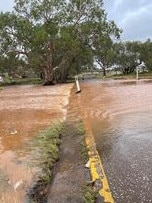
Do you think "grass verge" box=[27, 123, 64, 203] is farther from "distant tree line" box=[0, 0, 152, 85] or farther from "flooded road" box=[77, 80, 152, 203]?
"distant tree line" box=[0, 0, 152, 85]

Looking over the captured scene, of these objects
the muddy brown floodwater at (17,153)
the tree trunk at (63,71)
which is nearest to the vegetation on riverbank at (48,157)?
the muddy brown floodwater at (17,153)

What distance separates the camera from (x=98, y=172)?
5594 millimetres

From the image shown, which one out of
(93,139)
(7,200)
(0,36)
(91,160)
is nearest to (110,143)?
(93,139)

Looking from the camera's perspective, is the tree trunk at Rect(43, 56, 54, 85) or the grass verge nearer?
the grass verge

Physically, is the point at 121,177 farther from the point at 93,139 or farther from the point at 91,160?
the point at 93,139

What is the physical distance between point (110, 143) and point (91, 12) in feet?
131

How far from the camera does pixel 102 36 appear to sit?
47781 mm

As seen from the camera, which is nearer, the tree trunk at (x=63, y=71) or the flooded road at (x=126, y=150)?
the flooded road at (x=126, y=150)

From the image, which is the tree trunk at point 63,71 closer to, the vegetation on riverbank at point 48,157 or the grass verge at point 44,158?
the vegetation on riverbank at point 48,157

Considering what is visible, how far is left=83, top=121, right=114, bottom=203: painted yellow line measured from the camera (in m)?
4.67

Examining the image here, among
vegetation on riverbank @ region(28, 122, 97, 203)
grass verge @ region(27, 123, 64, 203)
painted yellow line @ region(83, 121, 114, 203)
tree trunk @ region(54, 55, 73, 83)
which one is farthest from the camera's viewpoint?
tree trunk @ region(54, 55, 73, 83)

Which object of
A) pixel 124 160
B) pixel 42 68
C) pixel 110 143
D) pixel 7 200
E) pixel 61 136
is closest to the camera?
pixel 7 200

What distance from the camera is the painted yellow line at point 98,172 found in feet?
15.3

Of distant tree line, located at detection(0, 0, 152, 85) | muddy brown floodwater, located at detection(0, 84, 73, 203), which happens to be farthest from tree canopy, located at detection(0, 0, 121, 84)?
muddy brown floodwater, located at detection(0, 84, 73, 203)
